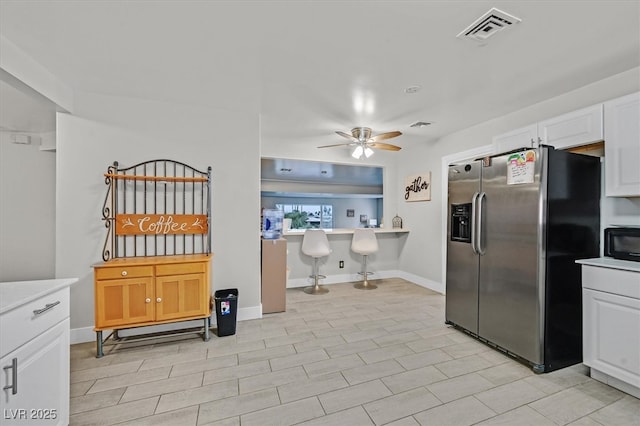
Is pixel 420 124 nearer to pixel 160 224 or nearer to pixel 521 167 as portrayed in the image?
pixel 521 167

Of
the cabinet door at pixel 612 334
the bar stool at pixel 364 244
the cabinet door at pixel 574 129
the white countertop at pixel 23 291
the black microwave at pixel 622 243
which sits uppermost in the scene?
the cabinet door at pixel 574 129

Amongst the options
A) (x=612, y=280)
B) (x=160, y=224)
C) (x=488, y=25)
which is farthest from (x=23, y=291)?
(x=612, y=280)

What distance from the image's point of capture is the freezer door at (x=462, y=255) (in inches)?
110

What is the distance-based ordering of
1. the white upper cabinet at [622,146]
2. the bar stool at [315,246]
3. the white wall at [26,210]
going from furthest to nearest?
1. the bar stool at [315,246]
2. the white wall at [26,210]
3. the white upper cabinet at [622,146]

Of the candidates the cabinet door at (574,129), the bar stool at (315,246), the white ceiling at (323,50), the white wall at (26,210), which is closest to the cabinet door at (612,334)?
the cabinet door at (574,129)

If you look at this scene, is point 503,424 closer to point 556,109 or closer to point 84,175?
point 556,109

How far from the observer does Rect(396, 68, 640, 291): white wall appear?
2527 millimetres

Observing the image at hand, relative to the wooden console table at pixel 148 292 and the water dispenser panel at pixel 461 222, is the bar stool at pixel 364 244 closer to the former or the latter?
the water dispenser panel at pixel 461 222

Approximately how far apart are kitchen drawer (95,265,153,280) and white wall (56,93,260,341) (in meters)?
0.52

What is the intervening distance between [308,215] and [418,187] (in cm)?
614

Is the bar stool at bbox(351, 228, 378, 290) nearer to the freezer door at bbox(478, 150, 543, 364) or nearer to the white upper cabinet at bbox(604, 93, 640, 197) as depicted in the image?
the freezer door at bbox(478, 150, 543, 364)

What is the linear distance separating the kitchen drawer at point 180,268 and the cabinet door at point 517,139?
3.55m

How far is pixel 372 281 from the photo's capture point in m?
5.21

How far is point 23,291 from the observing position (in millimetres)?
1314
